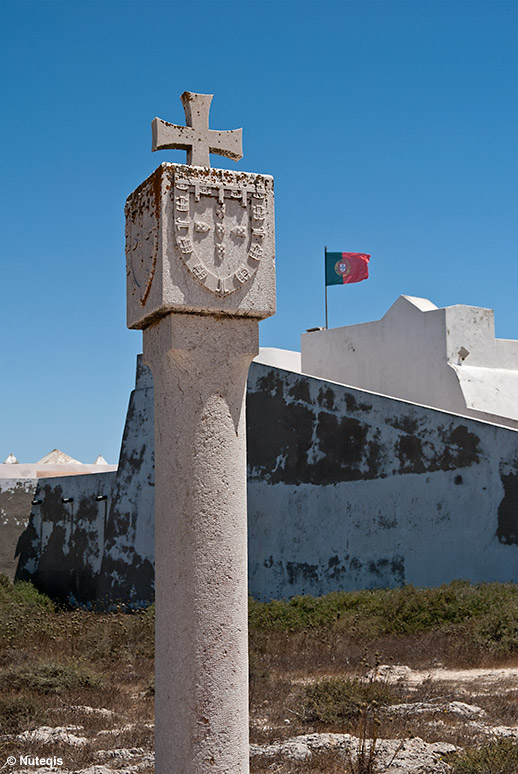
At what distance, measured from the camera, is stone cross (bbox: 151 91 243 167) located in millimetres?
4281

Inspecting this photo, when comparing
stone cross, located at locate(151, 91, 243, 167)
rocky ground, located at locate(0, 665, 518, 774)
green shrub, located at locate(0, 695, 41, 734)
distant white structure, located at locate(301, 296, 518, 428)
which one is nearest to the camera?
stone cross, located at locate(151, 91, 243, 167)

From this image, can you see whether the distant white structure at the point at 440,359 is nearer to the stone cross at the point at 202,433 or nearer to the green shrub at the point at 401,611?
the green shrub at the point at 401,611

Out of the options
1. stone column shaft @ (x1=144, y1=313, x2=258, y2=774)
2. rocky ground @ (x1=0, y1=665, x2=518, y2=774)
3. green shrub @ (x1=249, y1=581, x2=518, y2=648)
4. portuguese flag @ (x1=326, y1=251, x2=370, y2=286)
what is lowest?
rocky ground @ (x1=0, y1=665, x2=518, y2=774)

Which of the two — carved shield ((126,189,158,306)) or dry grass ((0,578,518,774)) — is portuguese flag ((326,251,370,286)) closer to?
dry grass ((0,578,518,774))

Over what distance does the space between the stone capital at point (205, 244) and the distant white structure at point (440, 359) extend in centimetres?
1329

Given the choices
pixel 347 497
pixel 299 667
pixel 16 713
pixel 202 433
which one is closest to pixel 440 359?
pixel 347 497

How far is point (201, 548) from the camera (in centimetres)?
390

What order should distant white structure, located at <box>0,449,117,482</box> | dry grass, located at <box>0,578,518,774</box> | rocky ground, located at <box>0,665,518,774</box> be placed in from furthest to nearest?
distant white structure, located at <box>0,449,117,482</box>
dry grass, located at <box>0,578,518,774</box>
rocky ground, located at <box>0,665,518,774</box>

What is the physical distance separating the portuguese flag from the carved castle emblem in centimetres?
1910

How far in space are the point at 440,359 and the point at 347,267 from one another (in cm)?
563

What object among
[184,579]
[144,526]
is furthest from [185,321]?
[144,526]

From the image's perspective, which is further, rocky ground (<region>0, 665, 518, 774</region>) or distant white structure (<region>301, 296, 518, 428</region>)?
distant white structure (<region>301, 296, 518, 428</region>)

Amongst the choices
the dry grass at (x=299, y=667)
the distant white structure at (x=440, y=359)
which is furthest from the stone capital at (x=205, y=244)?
the distant white structure at (x=440, y=359)

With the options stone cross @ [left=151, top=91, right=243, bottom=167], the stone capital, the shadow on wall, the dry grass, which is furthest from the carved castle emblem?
the shadow on wall
